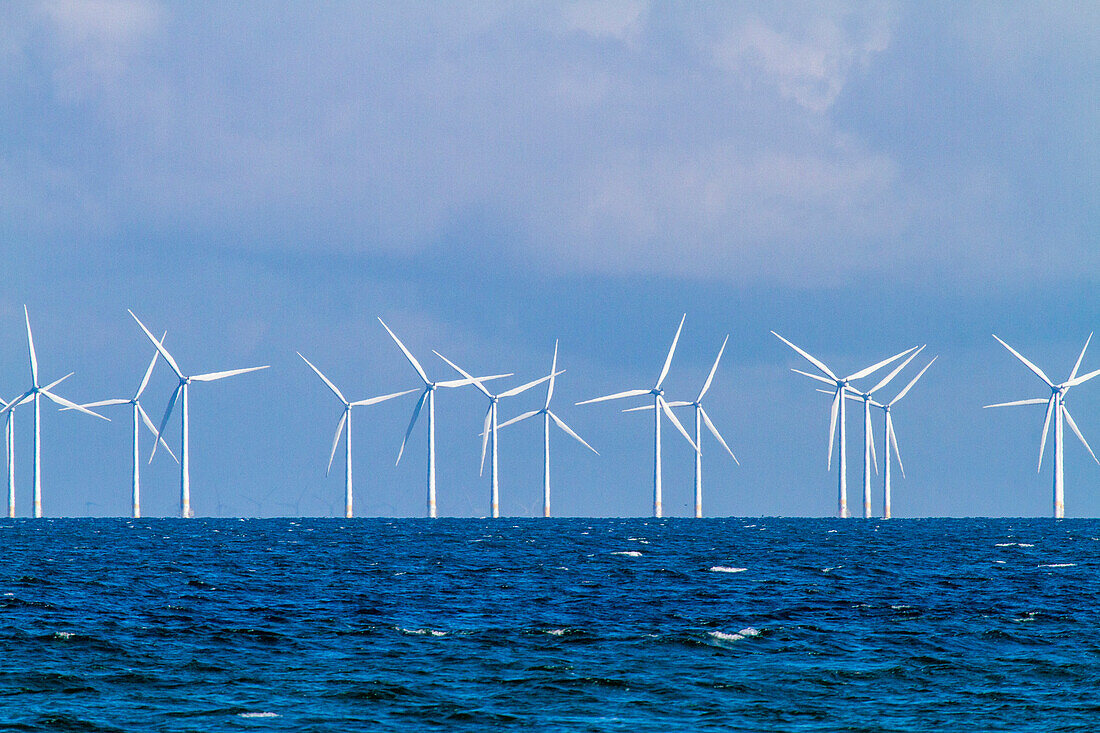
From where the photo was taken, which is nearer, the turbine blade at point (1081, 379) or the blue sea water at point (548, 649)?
the blue sea water at point (548, 649)

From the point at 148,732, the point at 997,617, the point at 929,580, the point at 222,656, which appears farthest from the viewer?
the point at 929,580

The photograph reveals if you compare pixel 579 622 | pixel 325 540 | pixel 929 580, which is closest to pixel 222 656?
pixel 579 622

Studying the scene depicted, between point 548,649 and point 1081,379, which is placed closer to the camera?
point 548,649

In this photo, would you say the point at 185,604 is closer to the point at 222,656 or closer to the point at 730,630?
the point at 222,656

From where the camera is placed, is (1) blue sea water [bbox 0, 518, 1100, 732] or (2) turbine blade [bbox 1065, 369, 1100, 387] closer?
(1) blue sea water [bbox 0, 518, 1100, 732]

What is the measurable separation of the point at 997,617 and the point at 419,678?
2384 centimetres

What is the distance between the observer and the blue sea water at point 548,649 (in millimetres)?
30859

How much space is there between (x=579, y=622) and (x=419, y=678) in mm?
12484

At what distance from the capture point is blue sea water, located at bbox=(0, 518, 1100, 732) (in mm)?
30859

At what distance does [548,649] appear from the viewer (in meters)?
40.1

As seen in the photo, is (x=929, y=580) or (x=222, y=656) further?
(x=929, y=580)

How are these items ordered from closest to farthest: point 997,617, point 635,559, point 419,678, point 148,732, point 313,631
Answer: point 148,732, point 419,678, point 313,631, point 997,617, point 635,559

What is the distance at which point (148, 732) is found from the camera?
28500 millimetres

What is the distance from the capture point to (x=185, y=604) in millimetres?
52062
